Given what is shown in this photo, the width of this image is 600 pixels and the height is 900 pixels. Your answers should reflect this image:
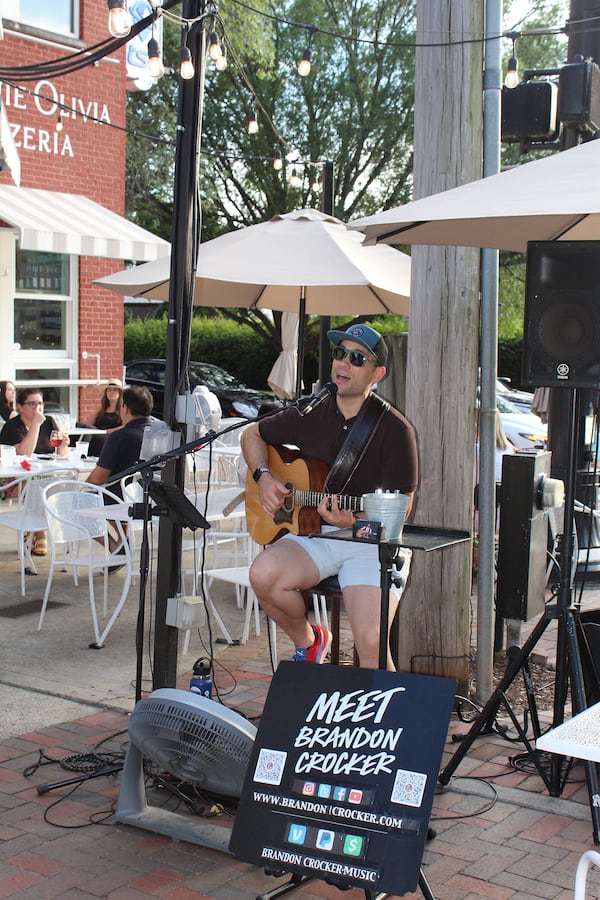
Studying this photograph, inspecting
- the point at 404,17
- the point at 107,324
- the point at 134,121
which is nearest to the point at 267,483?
the point at 107,324

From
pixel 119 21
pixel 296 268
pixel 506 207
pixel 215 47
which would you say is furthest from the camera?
pixel 296 268

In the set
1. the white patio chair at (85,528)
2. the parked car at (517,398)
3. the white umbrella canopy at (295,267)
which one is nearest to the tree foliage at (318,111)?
the parked car at (517,398)

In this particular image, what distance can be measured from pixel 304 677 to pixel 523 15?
22788 millimetres

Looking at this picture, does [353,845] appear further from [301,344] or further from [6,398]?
[6,398]

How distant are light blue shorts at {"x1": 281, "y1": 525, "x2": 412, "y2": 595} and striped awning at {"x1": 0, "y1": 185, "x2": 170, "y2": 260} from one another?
300 inches

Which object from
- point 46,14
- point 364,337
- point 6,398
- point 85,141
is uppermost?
point 46,14

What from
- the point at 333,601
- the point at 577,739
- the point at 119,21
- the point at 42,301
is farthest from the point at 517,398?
the point at 577,739

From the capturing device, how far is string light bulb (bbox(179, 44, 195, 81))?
→ 165 inches

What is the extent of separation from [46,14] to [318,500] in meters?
10.3

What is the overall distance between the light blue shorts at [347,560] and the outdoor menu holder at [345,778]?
1041 millimetres

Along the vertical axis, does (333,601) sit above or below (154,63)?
below

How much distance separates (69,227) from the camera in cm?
1146

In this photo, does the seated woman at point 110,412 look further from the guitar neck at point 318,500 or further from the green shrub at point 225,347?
the green shrub at point 225,347

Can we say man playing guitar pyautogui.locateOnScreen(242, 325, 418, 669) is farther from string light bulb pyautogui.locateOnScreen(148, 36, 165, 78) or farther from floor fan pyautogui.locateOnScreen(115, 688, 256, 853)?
string light bulb pyautogui.locateOnScreen(148, 36, 165, 78)
